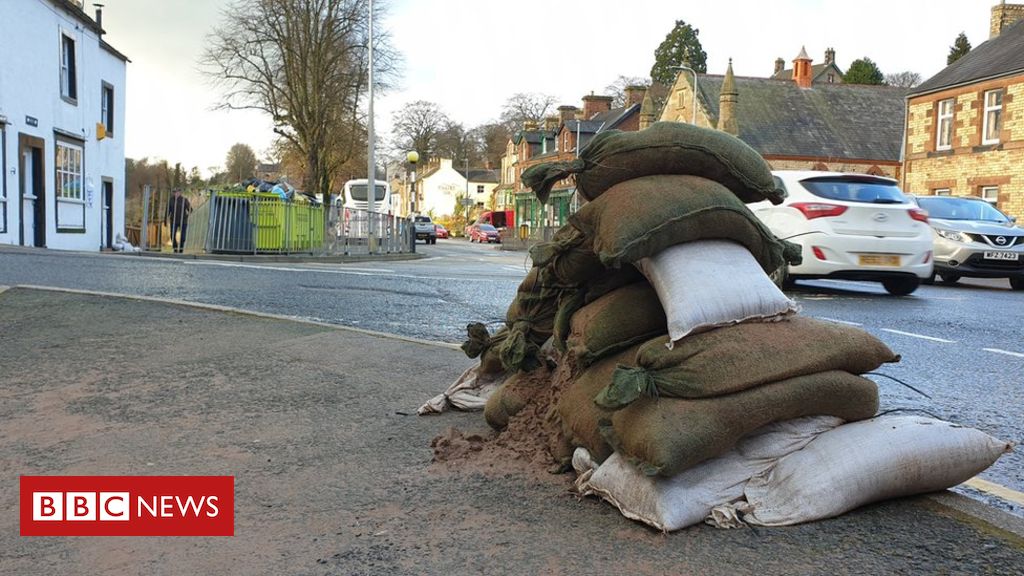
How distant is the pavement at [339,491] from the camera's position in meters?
2.40

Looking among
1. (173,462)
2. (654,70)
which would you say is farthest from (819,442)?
(654,70)

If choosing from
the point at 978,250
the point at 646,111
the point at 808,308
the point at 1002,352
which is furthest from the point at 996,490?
the point at 646,111

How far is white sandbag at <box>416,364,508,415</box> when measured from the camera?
4164 millimetres

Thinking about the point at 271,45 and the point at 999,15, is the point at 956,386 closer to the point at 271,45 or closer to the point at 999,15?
the point at 999,15

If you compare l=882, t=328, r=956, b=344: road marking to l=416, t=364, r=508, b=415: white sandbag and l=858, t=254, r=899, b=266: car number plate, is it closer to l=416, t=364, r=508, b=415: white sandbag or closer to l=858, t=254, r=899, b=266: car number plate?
l=858, t=254, r=899, b=266: car number plate

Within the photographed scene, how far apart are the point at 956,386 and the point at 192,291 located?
8013 millimetres

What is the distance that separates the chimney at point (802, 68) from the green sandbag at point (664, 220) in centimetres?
5257

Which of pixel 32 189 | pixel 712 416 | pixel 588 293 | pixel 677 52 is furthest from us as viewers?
pixel 677 52

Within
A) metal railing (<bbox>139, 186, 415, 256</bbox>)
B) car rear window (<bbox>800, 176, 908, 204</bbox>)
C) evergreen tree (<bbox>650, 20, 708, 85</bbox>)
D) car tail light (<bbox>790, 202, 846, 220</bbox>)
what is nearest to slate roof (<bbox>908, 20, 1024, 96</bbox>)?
car rear window (<bbox>800, 176, 908, 204</bbox>)

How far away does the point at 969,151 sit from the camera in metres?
28.2

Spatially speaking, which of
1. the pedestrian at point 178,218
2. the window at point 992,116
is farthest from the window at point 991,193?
the pedestrian at point 178,218

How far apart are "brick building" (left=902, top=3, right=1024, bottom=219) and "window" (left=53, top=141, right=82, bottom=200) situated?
28.1 m

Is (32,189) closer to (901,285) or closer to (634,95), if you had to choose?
(901,285)

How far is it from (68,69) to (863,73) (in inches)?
2573
